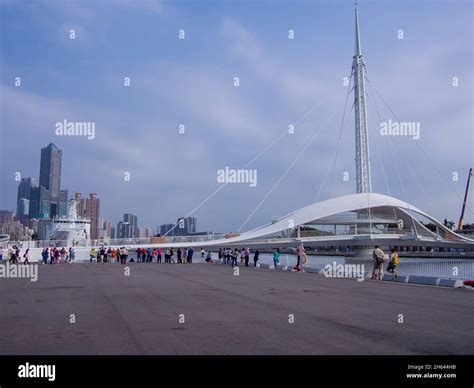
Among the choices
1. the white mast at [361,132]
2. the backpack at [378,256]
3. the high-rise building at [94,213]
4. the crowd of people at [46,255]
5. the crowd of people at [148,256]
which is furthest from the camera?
the high-rise building at [94,213]

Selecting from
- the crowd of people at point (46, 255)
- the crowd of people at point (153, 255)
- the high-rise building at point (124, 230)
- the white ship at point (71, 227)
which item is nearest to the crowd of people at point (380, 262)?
the crowd of people at point (153, 255)

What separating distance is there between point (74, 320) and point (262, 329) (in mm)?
3400

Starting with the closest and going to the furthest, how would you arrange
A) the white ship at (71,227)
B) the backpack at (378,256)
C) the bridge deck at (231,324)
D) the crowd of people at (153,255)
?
the bridge deck at (231,324)
the backpack at (378,256)
the crowd of people at (153,255)
the white ship at (71,227)

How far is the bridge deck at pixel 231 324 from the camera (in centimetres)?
616

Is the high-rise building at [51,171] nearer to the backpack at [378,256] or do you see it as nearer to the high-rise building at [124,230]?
the high-rise building at [124,230]

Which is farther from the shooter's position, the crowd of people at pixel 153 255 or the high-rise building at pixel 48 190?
the high-rise building at pixel 48 190

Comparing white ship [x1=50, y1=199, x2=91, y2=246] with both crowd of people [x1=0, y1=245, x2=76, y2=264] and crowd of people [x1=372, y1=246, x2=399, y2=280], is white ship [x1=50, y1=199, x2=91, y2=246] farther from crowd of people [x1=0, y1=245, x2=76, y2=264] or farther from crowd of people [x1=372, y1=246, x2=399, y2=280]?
crowd of people [x1=372, y1=246, x2=399, y2=280]

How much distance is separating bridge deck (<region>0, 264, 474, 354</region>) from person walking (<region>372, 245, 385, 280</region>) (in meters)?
6.21

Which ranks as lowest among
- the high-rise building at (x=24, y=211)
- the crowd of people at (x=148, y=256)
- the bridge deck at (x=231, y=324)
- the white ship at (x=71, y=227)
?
the bridge deck at (x=231, y=324)

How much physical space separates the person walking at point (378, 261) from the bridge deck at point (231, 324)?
621 cm

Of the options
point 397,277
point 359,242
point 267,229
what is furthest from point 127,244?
point 397,277

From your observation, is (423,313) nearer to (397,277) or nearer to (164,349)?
(164,349)

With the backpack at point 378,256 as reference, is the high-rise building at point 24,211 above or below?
above
